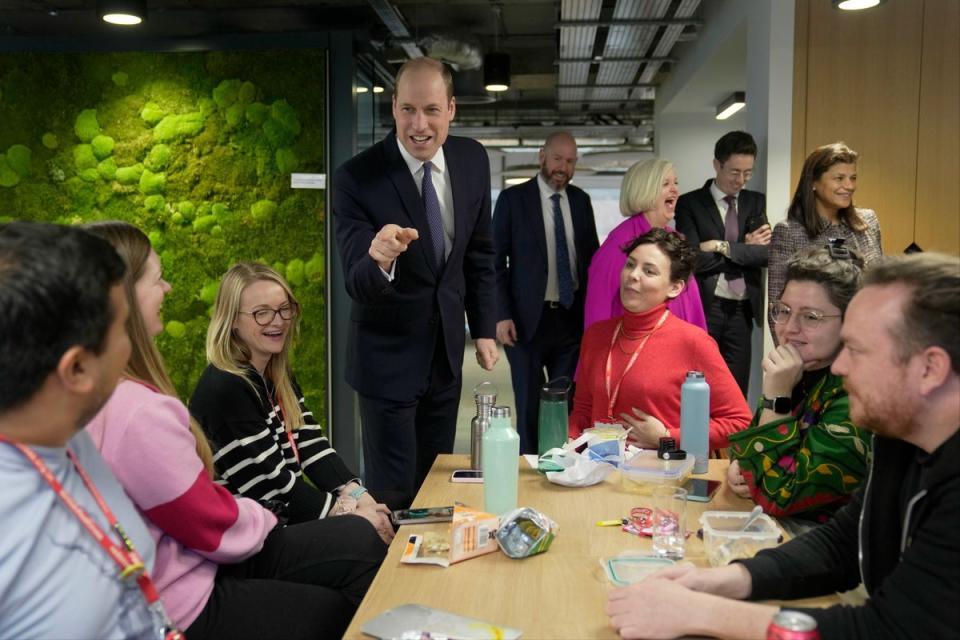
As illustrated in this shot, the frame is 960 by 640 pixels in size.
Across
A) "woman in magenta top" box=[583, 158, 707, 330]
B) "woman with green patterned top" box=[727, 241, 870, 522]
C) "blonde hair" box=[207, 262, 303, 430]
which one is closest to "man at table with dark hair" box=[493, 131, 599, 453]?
"woman in magenta top" box=[583, 158, 707, 330]

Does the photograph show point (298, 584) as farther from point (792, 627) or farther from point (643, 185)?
point (643, 185)

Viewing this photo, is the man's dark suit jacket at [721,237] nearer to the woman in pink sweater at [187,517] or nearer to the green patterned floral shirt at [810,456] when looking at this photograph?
the green patterned floral shirt at [810,456]

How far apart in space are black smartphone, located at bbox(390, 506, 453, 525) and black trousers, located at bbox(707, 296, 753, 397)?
2781mm

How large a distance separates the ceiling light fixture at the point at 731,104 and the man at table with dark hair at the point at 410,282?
503cm

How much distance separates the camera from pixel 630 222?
12.4 feet

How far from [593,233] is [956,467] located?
334cm

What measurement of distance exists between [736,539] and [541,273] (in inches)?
106

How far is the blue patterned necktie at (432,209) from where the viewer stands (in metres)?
2.91

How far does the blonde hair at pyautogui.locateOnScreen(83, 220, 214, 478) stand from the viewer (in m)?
Result: 1.60

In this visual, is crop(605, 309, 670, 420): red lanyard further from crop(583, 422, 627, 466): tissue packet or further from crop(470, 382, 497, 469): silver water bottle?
crop(470, 382, 497, 469): silver water bottle

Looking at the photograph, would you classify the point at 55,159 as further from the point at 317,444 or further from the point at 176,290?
the point at 317,444

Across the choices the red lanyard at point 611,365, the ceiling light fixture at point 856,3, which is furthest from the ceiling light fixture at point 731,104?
the red lanyard at point 611,365

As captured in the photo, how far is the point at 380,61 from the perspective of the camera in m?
6.32

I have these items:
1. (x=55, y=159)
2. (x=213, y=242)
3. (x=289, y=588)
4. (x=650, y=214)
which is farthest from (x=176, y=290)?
(x=289, y=588)
